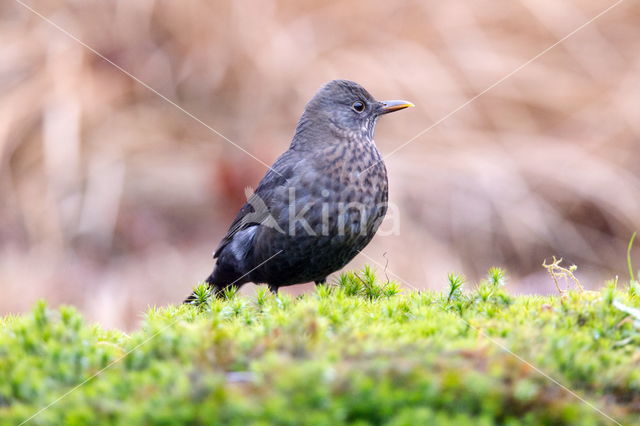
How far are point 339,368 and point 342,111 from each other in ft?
9.12

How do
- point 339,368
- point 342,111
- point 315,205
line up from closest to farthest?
point 339,368 < point 315,205 < point 342,111

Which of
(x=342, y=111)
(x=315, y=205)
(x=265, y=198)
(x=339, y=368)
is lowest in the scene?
(x=339, y=368)

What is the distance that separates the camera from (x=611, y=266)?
5898 mm

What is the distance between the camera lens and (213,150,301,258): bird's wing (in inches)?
159

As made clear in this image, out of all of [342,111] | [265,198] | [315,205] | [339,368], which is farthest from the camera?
[342,111]

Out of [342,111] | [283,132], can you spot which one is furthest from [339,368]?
[283,132]

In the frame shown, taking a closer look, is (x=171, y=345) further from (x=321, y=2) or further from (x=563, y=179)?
(x=321, y=2)

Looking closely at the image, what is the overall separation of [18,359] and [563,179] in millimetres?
4935

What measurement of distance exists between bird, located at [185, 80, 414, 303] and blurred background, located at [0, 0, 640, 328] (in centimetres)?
153

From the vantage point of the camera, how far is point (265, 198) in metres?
4.12

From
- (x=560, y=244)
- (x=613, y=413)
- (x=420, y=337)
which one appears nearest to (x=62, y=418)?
(x=420, y=337)

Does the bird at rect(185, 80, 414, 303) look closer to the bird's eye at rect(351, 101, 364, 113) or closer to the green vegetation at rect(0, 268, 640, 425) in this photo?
the bird's eye at rect(351, 101, 364, 113)

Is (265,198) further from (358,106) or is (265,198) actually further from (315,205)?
(358,106)

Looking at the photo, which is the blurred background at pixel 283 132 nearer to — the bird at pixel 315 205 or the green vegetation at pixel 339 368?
the bird at pixel 315 205
